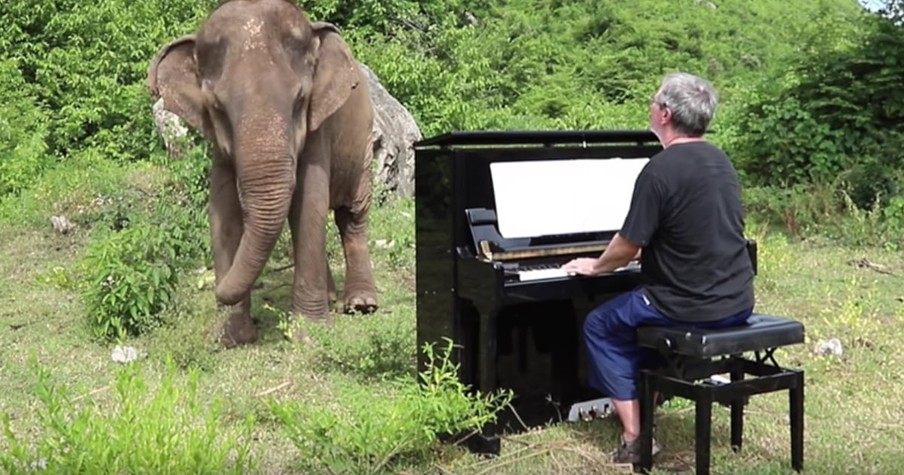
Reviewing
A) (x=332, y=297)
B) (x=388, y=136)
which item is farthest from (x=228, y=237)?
(x=388, y=136)

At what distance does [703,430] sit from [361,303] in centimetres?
453

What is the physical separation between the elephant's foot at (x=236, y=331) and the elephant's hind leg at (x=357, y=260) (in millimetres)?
1272

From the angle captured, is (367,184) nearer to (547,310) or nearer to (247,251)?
(247,251)

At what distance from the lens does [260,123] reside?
Result: 22.5 ft

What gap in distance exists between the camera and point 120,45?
18.7 metres

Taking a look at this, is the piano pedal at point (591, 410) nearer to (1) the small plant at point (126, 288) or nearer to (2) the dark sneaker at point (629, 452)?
(2) the dark sneaker at point (629, 452)

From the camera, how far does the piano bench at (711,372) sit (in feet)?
15.5

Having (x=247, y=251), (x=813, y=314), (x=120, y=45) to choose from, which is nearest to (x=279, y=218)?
(x=247, y=251)

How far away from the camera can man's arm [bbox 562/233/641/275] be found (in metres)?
5.02

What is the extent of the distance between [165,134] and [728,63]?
17.8 meters

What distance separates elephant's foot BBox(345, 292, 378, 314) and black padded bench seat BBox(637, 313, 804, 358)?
4.11m

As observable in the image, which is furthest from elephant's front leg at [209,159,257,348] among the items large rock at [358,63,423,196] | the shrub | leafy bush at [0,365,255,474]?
the shrub

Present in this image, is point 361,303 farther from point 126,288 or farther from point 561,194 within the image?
point 561,194

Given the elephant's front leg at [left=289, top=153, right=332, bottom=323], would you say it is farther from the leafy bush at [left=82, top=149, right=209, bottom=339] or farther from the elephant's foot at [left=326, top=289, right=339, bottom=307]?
the elephant's foot at [left=326, top=289, right=339, bottom=307]
